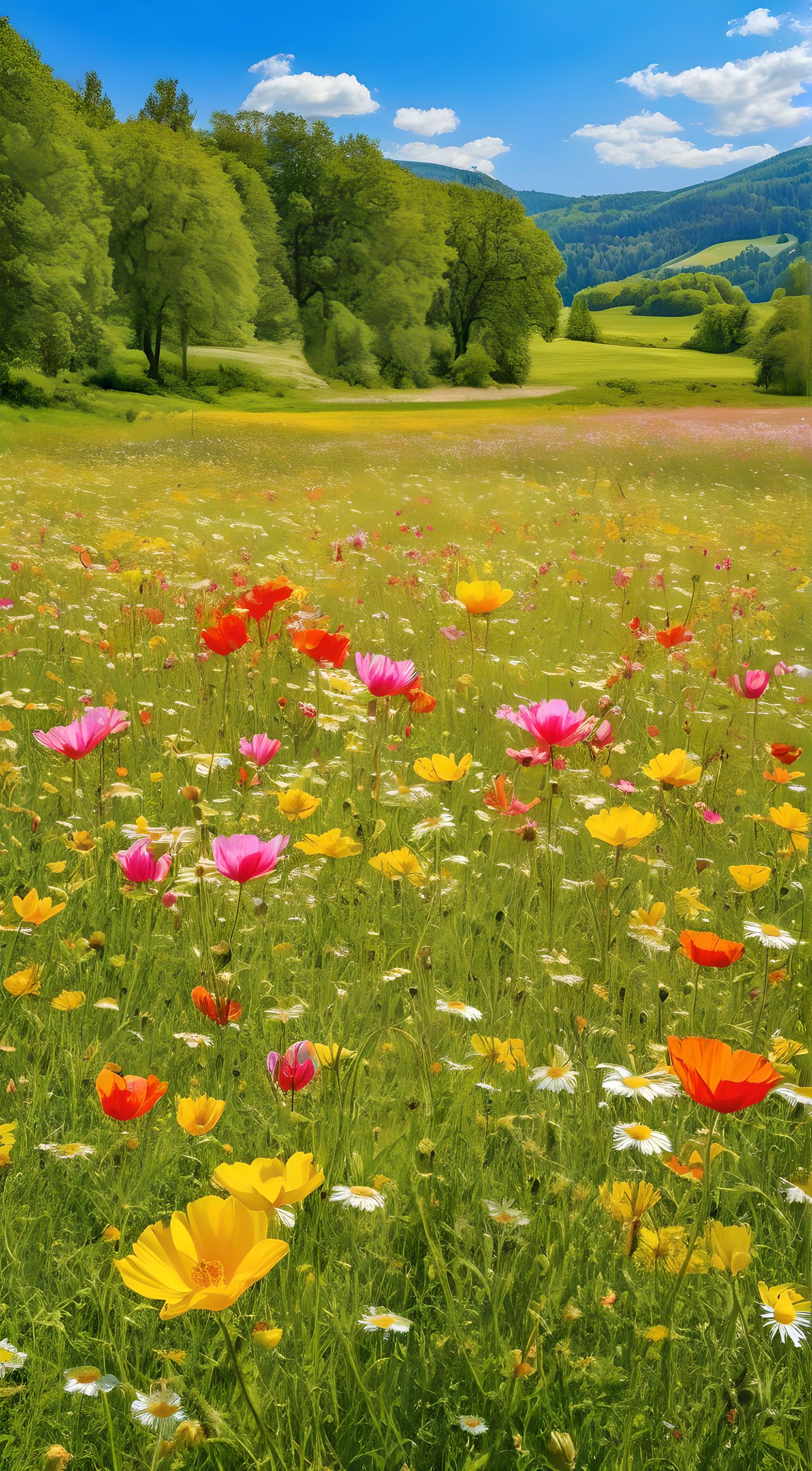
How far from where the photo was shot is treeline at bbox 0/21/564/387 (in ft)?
71.4

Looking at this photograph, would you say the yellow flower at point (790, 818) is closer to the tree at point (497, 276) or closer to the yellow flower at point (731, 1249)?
the yellow flower at point (731, 1249)

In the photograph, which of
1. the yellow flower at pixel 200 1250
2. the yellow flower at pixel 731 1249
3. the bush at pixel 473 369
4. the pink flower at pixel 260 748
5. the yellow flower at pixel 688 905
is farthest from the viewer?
the bush at pixel 473 369

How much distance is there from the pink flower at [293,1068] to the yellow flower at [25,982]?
0.64 m

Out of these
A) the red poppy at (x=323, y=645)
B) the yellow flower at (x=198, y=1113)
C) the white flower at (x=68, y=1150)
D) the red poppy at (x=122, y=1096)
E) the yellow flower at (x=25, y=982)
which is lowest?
the white flower at (x=68, y=1150)

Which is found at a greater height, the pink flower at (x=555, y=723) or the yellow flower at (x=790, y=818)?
the pink flower at (x=555, y=723)

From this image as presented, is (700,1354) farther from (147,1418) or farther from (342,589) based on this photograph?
(342,589)

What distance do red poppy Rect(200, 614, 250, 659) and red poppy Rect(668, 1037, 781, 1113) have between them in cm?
179

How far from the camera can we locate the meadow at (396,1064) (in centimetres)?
107

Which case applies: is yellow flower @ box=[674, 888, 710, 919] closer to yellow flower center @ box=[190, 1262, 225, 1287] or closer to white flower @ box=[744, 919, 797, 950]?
white flower @ box=[744, 919, 797, 950]

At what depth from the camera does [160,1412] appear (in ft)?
3.33

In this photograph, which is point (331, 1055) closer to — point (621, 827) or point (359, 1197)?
point (359, 1197)

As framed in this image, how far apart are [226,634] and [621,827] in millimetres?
1219

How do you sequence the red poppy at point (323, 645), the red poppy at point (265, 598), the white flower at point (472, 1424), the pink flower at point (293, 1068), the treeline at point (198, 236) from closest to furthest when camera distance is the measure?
the white flower at point (472, 1424)
the pink flower at point (293, 1068)
the red poppy at point (323, 645)
the red poppy at point (265, 598)
the treeline at point (198, 236)

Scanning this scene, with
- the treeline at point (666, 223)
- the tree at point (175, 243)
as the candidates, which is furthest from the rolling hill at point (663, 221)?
the tree at point (175, 243)
